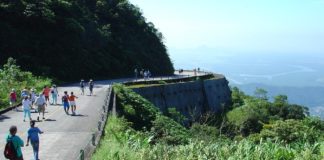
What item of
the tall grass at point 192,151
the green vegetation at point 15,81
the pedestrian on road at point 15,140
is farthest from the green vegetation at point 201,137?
the green vegetation at point 15,81

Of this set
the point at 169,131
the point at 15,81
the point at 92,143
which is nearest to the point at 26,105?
the point at 169,131

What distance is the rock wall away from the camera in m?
42.0

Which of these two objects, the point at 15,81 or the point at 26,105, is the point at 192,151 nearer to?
the point at 26,105

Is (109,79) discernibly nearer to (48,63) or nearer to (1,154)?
(48,63)

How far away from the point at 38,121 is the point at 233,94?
40712 mm

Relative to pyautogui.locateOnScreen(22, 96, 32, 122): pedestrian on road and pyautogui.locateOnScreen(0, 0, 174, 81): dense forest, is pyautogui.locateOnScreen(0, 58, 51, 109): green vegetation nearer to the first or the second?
pyautogui.locateOnScreen(0, 0, 174, 81): dense forest

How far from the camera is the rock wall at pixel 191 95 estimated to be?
42000 mm

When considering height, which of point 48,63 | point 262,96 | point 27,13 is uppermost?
point 27,13

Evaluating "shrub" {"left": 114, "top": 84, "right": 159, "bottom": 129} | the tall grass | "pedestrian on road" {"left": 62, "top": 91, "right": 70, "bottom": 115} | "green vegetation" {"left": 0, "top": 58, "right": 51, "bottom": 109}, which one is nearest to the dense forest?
"green vegetation" {"left": 0, "top": 58, "right": 51, "bottom": 109}

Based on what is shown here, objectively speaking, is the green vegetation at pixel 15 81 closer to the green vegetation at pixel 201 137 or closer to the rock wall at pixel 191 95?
the green vegetation at pixel 201 137

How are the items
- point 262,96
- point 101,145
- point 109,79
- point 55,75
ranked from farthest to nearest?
1. point 262,96
2. point 109,79
3. point 55,75
4. point 101,145

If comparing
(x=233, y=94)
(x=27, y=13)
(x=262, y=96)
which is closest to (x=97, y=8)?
(x=27, y=13)

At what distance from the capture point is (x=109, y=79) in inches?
2109

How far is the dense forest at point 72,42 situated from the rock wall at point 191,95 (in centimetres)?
1070
